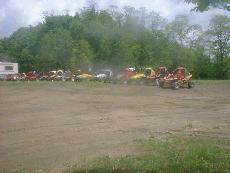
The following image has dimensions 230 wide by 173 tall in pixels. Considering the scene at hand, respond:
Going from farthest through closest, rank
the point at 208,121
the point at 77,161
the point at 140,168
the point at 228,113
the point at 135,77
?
1. the point at 135,77
2. the point at 228,113
3. the point at 208,121
4. the point at 77,161
5. the point at 140,168

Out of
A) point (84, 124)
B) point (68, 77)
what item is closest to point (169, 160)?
point (84, 124)

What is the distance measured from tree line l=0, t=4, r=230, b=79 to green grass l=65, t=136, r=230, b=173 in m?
47.3

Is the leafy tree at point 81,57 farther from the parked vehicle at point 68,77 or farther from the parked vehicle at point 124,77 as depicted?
the parked vehicle at point 124,77

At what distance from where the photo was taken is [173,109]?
19938mm

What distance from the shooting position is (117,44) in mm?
65812

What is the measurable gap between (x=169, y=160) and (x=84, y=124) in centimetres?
611

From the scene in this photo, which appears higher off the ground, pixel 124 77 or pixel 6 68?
pixel 6 68

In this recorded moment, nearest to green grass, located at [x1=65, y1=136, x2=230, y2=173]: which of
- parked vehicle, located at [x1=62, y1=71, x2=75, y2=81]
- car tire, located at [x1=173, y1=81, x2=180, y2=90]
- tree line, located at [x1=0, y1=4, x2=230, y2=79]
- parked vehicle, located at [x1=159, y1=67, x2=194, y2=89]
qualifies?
car tire, located at [x1=173, y1=81, x2=180, y2=90]

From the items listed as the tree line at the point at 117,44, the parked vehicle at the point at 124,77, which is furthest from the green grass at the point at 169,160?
the tree line at the point at 117,44

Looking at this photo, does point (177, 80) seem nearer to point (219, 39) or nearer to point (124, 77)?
point (124, 77)

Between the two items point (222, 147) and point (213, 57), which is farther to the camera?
point (213, 57)

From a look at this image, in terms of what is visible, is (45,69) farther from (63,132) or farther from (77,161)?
(77,161)

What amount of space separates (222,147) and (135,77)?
89.4 feet

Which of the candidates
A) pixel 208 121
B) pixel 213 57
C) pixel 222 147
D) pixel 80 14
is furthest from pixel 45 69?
pixel 222 147
